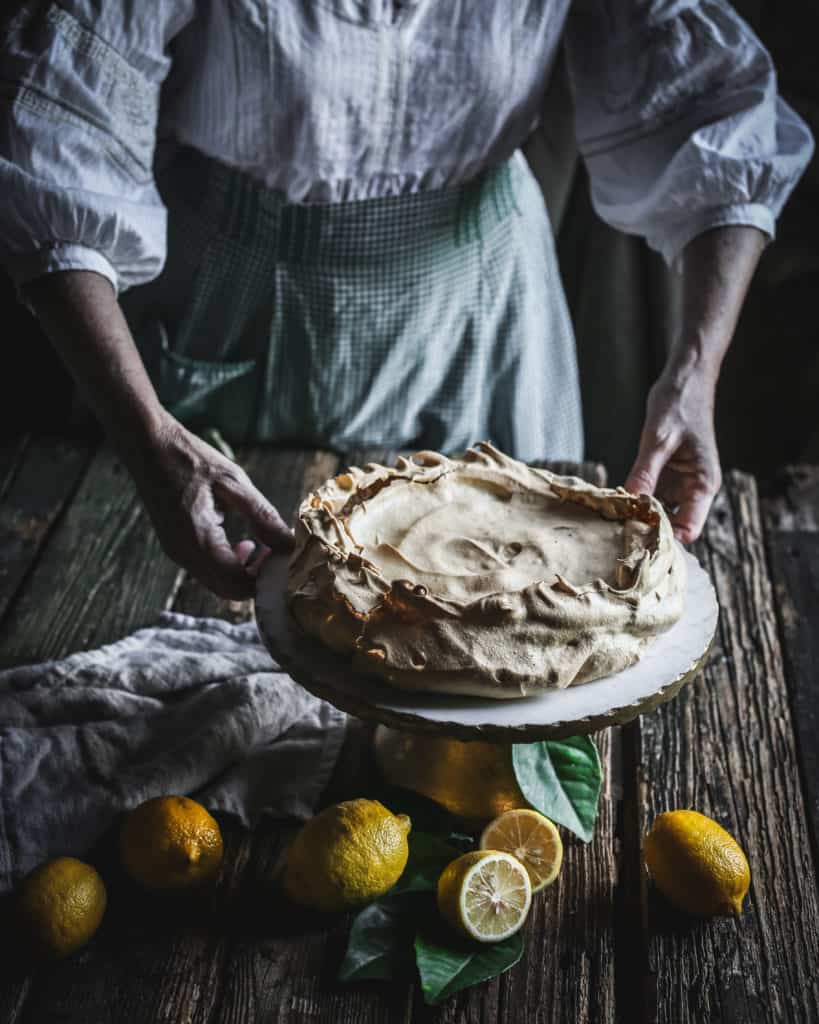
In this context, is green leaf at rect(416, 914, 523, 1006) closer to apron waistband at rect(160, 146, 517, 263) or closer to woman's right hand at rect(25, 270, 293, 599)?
woman's right hand at rect(25, 270, 293, 599)

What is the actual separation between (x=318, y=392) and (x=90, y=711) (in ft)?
2.72

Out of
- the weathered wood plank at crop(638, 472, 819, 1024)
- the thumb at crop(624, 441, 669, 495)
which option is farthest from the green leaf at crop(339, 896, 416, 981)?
the thumb at crop(624, 441, 669, 495)

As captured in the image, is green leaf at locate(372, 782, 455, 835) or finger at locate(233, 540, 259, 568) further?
finger at locate(233, 540, 259, 568)

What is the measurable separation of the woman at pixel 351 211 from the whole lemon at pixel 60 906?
38 centimetres

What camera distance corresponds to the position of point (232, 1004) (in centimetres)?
101

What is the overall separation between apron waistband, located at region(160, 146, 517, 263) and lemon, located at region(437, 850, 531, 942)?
3.64ft

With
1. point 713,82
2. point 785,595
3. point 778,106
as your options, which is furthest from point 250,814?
point 778,106

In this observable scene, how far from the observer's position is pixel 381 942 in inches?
41.9

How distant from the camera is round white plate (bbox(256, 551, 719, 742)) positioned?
102cm

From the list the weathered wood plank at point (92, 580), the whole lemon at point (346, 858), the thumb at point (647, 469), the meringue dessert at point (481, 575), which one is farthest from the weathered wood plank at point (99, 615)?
the thumb at point (647, 469)

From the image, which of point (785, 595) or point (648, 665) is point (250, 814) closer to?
point (648, 665)

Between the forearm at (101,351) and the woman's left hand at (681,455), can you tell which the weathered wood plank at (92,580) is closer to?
the forearm at (101,351)

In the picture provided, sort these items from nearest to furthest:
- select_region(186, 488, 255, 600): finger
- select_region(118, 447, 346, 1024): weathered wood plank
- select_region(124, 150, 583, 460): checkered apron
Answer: select_region(118, 447, 346, 1024): weathered wood plank, select_region(186, 488, 255, 600): finger, select_region(124, 150, 583, 460): checkered apron

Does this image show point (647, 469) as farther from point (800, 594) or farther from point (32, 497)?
point (32, 497)
